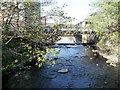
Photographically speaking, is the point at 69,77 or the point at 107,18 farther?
the point at 107,18

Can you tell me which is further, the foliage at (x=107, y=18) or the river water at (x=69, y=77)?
the foliage at (x=107, y=18)

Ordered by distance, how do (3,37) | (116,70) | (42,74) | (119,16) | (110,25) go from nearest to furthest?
(3,37), (42,74), (116,70), (119,16), (110,25)

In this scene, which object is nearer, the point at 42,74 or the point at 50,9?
the point at 50,9

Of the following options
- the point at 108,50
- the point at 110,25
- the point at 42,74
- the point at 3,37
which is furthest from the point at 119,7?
the point at 3,37

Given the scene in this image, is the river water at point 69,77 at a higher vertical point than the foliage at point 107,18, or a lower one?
lower

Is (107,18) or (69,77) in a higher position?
(107,18)

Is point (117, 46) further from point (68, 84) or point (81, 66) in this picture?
point (68, 84)

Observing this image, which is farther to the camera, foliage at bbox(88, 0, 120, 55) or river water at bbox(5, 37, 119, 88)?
foliage at bbox(88, 0, 120, 55)

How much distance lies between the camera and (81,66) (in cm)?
882

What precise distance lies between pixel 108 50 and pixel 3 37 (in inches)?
343

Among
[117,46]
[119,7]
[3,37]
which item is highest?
[119,7]

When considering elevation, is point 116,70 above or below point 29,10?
below

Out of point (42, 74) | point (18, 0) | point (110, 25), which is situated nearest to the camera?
point (18, 0)

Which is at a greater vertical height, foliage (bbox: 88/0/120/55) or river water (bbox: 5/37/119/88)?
foliage (bbox: 88/0/120/55)
